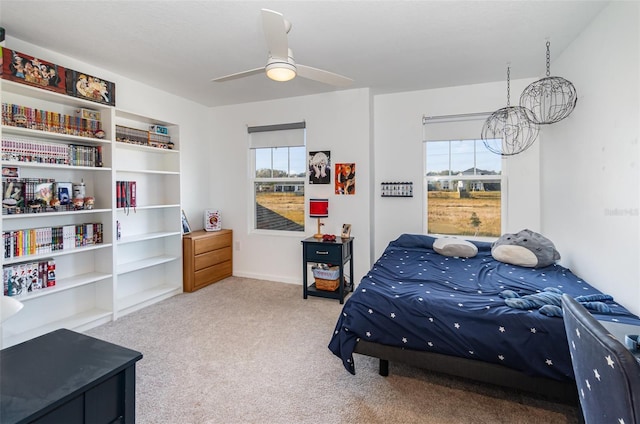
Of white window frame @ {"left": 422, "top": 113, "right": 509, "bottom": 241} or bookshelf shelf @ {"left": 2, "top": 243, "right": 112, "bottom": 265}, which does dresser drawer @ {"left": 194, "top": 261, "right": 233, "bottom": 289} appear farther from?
white window frame @ {"left": 422, "top": 113, "right": 509, "bottom": 241}

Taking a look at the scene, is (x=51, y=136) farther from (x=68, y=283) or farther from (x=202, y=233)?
(x=202, y=233)

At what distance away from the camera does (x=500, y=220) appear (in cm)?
356

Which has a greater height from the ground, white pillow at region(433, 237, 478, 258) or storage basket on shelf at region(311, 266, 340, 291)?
white pillow at region(433, 237, 478, 258)

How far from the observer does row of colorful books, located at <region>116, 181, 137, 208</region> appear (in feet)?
10.3

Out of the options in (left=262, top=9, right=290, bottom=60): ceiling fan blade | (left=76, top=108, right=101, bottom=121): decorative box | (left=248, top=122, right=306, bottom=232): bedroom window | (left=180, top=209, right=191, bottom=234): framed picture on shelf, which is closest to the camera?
(left=262, top=9, right=290, bottom=60): ceiling fan blade

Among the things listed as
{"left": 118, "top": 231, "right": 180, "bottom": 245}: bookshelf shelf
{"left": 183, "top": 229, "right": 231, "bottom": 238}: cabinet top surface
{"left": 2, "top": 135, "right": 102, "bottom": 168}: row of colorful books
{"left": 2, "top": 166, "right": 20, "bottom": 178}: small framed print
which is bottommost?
{"left": 183, "top": 229, "right": 231, "bottom": 238}: cabinet top surface

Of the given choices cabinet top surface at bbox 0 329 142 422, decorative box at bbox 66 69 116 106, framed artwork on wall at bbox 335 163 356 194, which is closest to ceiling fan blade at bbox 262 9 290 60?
cabinet top surface at bbox 0 329 142 422

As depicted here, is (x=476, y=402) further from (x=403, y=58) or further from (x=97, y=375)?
(x=403, y=58)

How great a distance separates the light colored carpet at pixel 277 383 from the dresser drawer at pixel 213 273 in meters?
0.85

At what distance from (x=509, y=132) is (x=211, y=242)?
12.6 ft

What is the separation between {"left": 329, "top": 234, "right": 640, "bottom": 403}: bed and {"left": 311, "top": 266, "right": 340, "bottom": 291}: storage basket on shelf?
1208mm

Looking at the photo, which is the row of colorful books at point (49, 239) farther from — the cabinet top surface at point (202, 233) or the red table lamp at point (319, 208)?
the red table lamp at point (319, 208)

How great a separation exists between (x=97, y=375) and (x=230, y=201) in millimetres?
3722

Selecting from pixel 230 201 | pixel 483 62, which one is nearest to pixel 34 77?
pixel 230 201
